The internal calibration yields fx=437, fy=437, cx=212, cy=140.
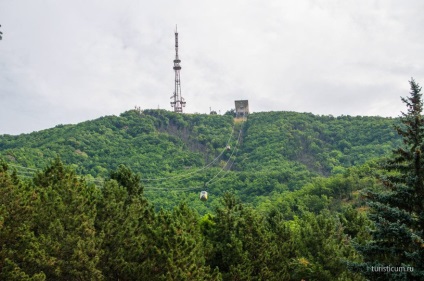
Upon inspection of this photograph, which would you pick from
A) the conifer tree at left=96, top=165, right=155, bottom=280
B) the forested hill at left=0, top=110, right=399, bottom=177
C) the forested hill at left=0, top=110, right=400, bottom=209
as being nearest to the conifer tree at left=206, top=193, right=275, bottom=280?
the conifer tree at left=96, top=165, right=155, bottom=280

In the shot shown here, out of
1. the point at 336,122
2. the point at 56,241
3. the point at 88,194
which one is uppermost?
the point at 336,122

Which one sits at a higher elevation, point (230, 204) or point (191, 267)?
point (230, 204)

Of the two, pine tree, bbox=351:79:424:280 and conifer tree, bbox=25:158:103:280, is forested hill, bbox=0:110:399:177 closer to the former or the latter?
conifer tree, bbox=25:158:103:280

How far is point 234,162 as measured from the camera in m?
93.2

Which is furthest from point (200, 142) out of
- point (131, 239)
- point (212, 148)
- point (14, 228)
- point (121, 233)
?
point (14, 228)

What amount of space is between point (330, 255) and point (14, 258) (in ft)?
64.0

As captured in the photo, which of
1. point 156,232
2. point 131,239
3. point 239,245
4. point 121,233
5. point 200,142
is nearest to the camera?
point 156,232

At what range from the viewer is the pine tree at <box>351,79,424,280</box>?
1408 cm

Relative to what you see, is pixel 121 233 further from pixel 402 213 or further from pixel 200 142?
pixel 200 142

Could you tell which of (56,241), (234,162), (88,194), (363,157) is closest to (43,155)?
(234,162)

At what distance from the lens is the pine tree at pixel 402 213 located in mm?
14078

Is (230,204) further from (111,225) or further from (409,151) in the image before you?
(409,151)

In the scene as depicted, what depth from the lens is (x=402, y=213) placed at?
14367 millimetres

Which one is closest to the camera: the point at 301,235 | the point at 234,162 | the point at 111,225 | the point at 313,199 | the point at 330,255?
the point at 111,225
